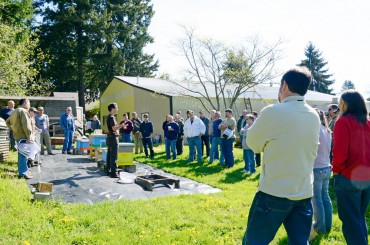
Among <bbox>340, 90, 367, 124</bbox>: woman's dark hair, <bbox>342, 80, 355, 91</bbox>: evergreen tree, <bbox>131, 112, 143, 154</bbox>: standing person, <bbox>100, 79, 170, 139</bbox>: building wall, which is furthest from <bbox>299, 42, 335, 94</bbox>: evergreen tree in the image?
<bbox>340, 90, 367, 124</bbox>: woman's dark hair

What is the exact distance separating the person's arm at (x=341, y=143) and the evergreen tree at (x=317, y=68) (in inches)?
2362

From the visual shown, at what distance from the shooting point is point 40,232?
486cm

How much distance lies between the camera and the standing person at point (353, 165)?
3.66 m

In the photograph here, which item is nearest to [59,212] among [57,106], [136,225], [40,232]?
[40,232]

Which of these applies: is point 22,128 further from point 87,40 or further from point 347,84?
point 347,84

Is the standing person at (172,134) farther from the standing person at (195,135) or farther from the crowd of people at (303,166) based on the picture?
the crowd of people at (303,166)

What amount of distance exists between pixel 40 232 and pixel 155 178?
471cm

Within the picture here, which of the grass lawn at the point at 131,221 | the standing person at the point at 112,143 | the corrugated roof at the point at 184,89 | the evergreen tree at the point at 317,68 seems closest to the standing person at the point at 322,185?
the grass lawn at the point at 131,221

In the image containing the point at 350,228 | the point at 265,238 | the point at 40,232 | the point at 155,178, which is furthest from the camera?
the point at 155,178

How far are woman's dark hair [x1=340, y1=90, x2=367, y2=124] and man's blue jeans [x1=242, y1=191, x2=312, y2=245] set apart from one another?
148 centimetres

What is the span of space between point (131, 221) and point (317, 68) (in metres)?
60.8

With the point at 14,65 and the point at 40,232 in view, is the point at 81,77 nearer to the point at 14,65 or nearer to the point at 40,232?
the point at 14,65

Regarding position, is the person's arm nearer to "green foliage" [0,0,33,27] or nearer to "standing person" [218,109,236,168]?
"standing person" [218,109,236,168]

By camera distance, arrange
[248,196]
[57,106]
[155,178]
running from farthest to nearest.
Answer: [57,106]
[155,178]
[248,196]
